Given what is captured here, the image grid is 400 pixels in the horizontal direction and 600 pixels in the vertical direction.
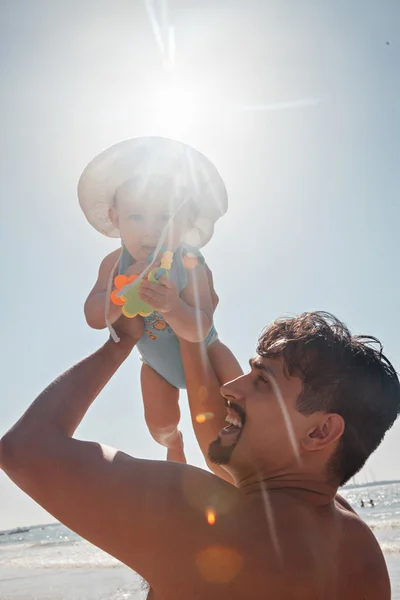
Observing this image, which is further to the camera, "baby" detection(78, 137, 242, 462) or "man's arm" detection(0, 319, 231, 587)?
"baby" detection(78, 137, 242, 462)

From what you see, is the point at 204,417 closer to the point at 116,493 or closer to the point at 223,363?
the point at 223,363

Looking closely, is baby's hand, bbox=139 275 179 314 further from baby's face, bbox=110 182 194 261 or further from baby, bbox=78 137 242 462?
baby's face, bbox=110 182 194 261

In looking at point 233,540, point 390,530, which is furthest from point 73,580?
point 233,540

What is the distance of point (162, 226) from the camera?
2928 millimetres

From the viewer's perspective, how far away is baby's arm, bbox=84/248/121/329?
2.73m

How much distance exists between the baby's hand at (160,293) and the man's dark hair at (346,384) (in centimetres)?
60

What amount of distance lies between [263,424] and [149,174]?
1.51 metres

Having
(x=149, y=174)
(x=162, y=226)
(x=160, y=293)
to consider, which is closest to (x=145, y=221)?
(x=162, y=226)

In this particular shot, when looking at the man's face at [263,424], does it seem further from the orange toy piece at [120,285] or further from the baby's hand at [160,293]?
the orange toy piece at [120,285]

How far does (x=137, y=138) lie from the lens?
290 centimetres

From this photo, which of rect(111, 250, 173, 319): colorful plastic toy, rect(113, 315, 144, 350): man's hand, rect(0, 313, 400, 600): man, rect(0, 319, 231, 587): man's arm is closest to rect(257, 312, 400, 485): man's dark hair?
rect(0, 313, 400, 600): man

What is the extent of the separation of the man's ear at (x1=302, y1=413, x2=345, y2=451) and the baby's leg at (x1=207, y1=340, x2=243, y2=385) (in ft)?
3.47

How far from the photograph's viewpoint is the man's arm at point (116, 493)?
176cm

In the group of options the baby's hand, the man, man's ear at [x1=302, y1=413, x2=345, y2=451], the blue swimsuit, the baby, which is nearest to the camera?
the man
